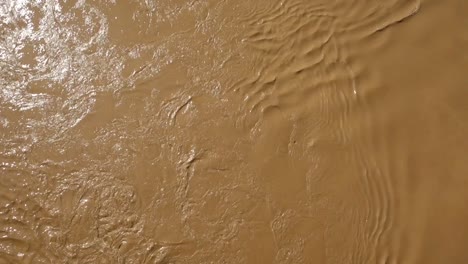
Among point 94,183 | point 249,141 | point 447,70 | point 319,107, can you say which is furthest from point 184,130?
point 447,70

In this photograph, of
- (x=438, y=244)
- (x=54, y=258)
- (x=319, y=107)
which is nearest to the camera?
(x=54, y=258)

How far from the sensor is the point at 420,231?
7.44 feet

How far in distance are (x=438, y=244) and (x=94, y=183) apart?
1825mm

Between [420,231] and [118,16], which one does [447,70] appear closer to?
[420,231]

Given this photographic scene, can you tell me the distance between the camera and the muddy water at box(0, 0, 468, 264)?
215 cm

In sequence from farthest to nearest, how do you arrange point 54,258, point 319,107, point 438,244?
point 319,107 → point 438,244 → point 54,258

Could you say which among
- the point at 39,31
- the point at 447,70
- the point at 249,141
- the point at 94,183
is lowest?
the point at 94,183

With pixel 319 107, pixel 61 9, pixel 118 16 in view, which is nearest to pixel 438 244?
pixel 319 107

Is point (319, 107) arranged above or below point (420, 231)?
above

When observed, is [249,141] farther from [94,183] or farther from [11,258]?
[11,258]

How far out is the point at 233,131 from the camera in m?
2.31

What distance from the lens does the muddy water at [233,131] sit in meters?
2.15

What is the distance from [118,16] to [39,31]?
0.44 m

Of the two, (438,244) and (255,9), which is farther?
(255,9)
